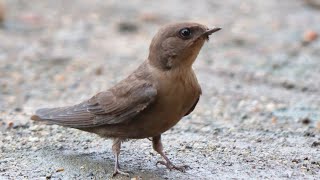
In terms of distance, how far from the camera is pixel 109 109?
5.73m

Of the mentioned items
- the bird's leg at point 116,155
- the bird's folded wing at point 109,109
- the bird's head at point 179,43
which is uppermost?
the bird's head at point 179,43

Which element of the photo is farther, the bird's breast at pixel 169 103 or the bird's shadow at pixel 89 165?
the bird's shadow at pixel 89 165

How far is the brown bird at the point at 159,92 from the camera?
5363 millimetres

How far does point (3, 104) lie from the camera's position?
25.9 feet

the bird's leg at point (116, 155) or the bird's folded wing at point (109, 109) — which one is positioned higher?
the bird's folded wing at point (109, 109)

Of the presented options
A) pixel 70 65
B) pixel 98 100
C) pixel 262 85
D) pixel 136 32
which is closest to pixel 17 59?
pixel 70 65

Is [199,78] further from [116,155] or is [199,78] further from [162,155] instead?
[116,155]

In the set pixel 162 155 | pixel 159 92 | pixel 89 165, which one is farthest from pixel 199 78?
pixel 159 92

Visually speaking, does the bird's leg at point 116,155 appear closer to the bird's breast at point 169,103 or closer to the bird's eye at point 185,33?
the bird's breast at point 169,103

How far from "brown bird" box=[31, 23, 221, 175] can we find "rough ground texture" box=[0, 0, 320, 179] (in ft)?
1.01

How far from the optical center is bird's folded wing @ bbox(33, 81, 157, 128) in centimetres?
542

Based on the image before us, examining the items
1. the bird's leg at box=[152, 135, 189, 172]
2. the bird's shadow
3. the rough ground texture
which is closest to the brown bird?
the bird's leg at box=[152, 135, 189, 172]

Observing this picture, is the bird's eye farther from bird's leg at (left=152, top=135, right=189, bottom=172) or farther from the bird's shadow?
the bird's shadow

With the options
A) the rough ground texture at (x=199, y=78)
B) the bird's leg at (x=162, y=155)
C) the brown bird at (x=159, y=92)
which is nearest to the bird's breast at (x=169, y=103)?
the brown bird at (x=159, y=92)
